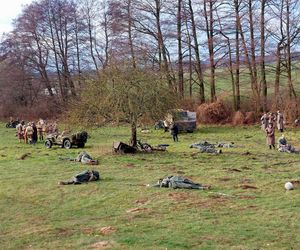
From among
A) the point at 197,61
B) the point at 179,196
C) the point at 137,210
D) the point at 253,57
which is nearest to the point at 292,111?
the point at 253,57

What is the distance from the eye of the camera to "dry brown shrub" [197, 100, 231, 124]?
4262 centimetres

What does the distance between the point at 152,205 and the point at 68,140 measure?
16.2 metres

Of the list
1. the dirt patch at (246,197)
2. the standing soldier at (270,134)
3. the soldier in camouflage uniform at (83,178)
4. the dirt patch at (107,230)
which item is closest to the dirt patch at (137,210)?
the dirt patch at (107,230)

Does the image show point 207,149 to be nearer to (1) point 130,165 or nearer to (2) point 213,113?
(1) point 130,165

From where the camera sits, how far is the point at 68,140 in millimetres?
28453

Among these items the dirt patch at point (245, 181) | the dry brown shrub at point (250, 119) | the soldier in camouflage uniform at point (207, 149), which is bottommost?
the dirt patch at point (245, 181)

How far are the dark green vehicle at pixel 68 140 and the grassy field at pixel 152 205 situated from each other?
16.7 ft

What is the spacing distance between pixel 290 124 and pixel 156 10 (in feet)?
54.6

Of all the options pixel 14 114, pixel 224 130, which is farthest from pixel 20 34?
pixel 224 130

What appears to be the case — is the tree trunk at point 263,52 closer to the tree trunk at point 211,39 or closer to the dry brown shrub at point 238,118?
the dry brown shrub at point 238,118

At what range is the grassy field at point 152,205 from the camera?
9.90 m

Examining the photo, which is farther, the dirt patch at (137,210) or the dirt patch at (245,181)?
the dirt patch at (245,181)

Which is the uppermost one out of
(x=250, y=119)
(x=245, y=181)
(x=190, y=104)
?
(x=190, y=104)

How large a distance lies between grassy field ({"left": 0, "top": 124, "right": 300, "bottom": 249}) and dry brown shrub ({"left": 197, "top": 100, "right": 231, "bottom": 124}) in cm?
1925
